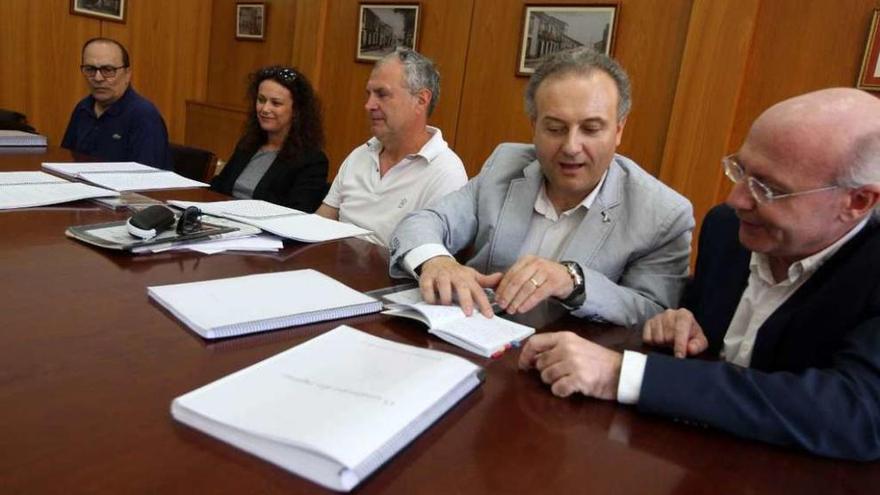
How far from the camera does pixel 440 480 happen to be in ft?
2.10

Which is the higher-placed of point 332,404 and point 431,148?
point 431,148

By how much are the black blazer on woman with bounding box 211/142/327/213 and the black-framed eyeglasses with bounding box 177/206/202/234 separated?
1121 millimetres

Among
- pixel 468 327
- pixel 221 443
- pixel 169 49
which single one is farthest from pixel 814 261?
pixel 169 49

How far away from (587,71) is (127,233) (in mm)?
1123

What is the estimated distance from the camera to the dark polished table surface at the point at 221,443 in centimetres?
61

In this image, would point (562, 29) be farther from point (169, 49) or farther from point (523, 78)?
point (169, 49)

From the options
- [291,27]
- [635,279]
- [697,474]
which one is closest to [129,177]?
[635,279]

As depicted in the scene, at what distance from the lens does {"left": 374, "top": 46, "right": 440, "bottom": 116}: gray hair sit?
236 centimetres

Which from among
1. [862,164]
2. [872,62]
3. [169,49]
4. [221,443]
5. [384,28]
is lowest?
[221,443]

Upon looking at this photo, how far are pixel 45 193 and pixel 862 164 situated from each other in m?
1.92

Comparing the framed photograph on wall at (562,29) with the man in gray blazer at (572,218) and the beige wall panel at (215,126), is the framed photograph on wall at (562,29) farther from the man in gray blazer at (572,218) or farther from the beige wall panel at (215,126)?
the beige wall panel at (215,126)

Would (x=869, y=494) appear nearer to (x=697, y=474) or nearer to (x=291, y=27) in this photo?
(x=697, y=474)

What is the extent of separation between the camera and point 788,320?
1043 mm

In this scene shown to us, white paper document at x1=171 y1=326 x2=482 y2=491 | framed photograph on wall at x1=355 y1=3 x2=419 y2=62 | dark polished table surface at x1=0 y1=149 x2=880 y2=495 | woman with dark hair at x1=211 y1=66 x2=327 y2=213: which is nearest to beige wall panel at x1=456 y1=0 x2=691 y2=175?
framed photograph on wall at x1=355 y1=3 x2=419 y2=62
